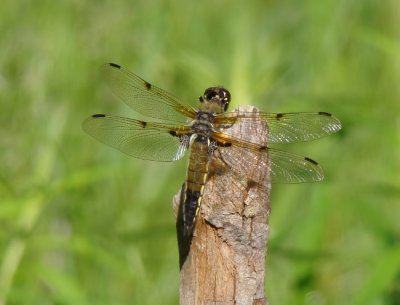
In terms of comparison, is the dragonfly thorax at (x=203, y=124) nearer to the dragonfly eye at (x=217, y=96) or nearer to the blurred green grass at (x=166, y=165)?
the dragonfly eye at (x=217, y=96)

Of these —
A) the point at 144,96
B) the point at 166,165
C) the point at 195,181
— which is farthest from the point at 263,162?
the point at 166,165

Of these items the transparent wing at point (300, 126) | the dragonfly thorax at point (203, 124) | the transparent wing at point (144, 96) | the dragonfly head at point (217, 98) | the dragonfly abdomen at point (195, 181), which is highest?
the transparent wing at point (144, 96)

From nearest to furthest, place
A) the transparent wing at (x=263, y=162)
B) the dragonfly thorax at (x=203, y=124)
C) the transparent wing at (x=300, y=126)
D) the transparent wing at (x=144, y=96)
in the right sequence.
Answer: the transparent wing at (x=263, y=162)
the dragonfly thorax at (x=203, y=124)
the transparent wing at (x=300, y=126)
the transparent wing at (x=144, y=96)

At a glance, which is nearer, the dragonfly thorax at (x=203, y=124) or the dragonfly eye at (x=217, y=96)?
the dragonfly thorax at (x=203, y=124)

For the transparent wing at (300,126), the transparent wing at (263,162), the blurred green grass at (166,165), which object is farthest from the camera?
the blurred green grass at (166,165)

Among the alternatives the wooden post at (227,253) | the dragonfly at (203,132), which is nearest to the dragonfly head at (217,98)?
the dragonfly at (203,132)

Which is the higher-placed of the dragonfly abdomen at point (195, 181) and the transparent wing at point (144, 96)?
the transparent wing at point (144, 96)

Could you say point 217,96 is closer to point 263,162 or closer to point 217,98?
point 217,98
